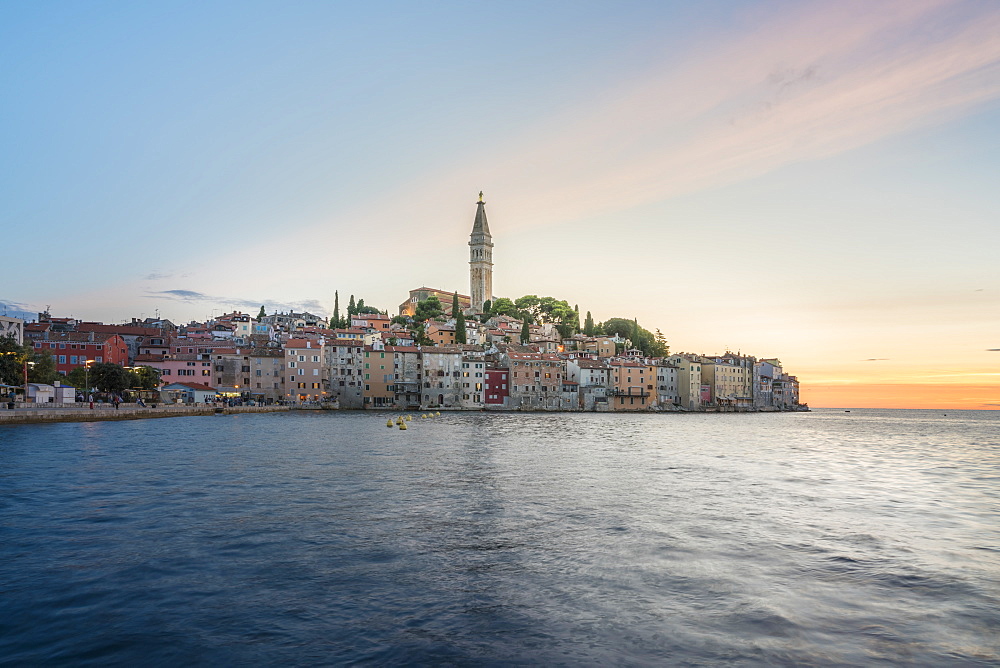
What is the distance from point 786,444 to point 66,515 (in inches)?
1869

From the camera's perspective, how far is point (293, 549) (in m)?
12.9

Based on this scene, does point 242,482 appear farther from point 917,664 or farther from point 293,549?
point 917,664

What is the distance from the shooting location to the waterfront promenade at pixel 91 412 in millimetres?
46812

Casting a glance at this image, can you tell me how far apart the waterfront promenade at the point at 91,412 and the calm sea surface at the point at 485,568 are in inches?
1046

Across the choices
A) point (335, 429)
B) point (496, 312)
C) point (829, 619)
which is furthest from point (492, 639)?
point (496, 312)

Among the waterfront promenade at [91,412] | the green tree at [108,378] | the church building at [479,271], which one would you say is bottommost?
the waterfront promenade at [91,412]

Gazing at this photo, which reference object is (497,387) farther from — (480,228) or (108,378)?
(480,228)

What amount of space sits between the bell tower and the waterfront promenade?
301 ft

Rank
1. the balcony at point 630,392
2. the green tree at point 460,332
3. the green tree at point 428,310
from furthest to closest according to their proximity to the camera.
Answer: the green tree at point 428,310 → the green tree at point 460,332 → the balcony at point 630,392

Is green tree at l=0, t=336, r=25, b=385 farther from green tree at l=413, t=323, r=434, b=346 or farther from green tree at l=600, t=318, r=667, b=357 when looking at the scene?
green tree at l=600, t=318, r=667, b=357

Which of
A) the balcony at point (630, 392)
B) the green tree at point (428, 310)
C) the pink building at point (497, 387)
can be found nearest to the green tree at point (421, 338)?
the green tree at point (428, 310)

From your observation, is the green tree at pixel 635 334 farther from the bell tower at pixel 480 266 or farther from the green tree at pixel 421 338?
the green tree at pixel 421 338

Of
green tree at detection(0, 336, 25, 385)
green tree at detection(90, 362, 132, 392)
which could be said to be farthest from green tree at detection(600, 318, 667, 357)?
green tree at detection(0, 336, 25, 385)

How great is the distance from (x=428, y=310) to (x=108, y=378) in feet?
226
